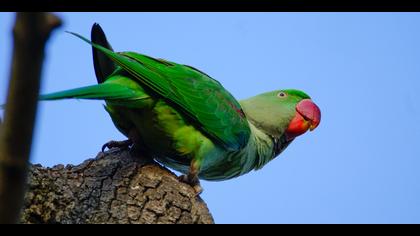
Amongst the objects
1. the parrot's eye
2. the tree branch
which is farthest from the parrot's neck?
the tree branch

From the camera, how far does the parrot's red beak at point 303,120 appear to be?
577 centimetres

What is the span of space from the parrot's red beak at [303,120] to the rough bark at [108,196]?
80.8 inches

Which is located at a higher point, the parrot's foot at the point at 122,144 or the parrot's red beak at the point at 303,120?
the parrot's red beak at the point at 303,120

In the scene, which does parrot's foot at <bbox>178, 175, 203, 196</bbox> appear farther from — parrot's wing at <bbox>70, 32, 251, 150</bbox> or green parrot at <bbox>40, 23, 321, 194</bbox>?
parrot's wing at <bbox>70, 32, 251, 150</bbox>

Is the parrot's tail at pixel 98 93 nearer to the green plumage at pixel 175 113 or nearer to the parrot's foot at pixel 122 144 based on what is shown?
the green plumage at pixel 175 113

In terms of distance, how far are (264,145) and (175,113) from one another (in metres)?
1.34

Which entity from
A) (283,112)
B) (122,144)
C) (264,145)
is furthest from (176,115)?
(283,112)

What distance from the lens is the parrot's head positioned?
5.62 metres

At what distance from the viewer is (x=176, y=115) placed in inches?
178

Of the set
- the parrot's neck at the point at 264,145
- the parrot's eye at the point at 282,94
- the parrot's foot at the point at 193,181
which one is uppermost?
the parrot's eye at the point at 282,94

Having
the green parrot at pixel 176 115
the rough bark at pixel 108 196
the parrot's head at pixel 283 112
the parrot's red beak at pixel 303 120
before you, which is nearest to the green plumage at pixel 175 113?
the green parrot at pixel 176 115

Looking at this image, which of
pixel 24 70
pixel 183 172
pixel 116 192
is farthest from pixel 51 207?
pixel 24 70

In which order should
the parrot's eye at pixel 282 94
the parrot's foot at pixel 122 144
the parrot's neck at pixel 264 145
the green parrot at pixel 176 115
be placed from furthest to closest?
1. the parrot's eye at pixel 282 94
2. the parrot's neck at pixel 264 145
3. the parrot's foot at pixel 122 144
4. the green parrot at pixel 176 115

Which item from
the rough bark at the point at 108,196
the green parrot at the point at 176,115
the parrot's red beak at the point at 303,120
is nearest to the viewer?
the rough bark at the point at 108,196
